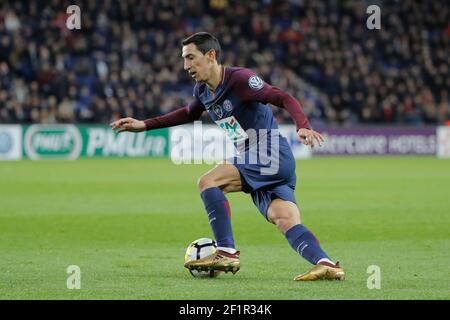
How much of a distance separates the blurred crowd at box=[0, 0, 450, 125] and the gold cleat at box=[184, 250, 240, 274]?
20.5 metres

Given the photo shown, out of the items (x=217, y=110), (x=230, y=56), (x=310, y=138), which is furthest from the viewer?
(x=230, y=56)

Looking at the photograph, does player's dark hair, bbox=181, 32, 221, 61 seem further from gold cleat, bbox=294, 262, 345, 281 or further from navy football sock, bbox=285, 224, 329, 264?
gold cleat, bbox=294, 262, 345, 281

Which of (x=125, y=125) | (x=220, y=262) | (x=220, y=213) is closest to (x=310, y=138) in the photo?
(x=220, y=213)

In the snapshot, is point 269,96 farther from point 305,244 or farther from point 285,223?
point 305,244

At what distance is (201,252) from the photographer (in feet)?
24.9

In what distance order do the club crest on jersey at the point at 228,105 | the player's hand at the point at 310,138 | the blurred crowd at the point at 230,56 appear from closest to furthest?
the player's hand at the point at 310,138 < the club crest on jersey at the point at 228,105 < the blurred crowd at the point at 230,56

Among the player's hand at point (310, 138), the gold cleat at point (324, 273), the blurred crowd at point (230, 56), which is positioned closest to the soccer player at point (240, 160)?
the gold cleat at point (324, 273)

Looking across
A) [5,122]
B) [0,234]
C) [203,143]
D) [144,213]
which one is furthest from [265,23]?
[0,234]

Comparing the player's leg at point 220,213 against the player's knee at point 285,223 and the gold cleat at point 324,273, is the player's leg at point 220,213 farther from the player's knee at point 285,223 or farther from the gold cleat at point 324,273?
the gold cleat at point 324,273

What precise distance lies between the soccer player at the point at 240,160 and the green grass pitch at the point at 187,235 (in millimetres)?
372

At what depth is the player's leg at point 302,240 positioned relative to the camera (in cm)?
701

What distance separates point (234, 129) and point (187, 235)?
3429 mm

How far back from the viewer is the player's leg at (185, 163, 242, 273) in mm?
7363
